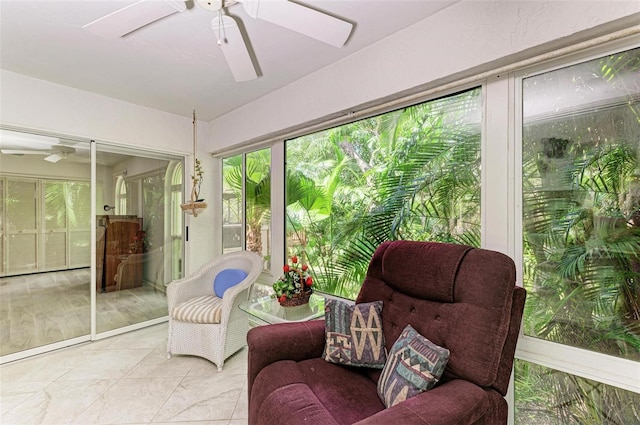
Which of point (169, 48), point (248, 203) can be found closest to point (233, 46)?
point (169, 48)

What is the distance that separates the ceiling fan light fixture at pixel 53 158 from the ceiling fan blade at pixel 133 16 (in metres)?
2.07

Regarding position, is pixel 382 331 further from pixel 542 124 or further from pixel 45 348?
pixel 45 348

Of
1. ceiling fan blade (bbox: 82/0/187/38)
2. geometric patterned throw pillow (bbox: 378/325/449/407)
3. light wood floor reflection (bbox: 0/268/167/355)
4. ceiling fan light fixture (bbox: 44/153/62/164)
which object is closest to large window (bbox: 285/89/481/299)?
geometric patterned throw pillow (bbox: 378/325/449/407)

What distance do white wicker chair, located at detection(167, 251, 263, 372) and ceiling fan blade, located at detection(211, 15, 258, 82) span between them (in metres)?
1.63

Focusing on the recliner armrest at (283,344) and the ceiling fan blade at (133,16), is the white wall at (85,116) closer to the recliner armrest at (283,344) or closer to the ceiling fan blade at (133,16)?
the ceiling fan blade at (133,16)

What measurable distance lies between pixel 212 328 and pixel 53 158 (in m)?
2.24

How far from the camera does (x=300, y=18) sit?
127 cm

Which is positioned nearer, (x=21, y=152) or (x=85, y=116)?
(x=21, y=152)

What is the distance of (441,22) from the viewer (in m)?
1.64

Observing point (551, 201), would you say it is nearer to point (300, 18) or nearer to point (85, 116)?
point (300, 18)

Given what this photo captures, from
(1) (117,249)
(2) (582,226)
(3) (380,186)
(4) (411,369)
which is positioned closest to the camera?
(4) (411,369)

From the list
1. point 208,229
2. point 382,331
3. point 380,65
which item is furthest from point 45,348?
point 380,65

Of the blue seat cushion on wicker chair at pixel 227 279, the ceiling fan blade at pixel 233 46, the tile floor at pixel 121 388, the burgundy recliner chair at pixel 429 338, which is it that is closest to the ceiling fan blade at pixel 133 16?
the ceiling fan blade at pixel 233 46

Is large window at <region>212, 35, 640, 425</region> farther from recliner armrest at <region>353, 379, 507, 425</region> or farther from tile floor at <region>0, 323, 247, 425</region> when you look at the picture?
tile floor at <region>0, 323, 247, 425</region>
